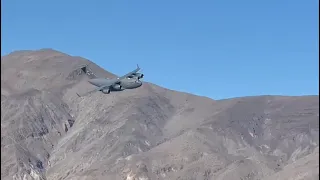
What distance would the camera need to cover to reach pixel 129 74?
232 feet

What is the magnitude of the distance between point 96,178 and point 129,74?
5096 inches

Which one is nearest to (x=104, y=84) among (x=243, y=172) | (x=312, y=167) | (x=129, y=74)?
(x=129, y=74)

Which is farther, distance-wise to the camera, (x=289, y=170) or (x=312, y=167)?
(x=289, y=170)

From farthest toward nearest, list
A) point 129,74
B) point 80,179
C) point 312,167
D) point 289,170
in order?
point 80,179
point 289,170
point 312,167
point 129,74

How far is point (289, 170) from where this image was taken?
7269 inches

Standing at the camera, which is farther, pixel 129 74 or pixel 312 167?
pixel 312 167

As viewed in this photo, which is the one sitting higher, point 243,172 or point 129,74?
point 129,74

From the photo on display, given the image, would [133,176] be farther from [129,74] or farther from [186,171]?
[129,74]

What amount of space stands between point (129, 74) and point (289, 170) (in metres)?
124

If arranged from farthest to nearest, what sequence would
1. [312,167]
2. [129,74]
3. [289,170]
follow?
[289,170] < [312,167] < [129,74]

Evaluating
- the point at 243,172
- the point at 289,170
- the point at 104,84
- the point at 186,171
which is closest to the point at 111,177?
the point at 186,171

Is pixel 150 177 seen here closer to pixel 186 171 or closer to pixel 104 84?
pixel 186 171

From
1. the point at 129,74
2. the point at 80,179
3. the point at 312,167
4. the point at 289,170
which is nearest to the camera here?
the point at 129,74

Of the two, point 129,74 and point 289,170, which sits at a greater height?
point 129,74
